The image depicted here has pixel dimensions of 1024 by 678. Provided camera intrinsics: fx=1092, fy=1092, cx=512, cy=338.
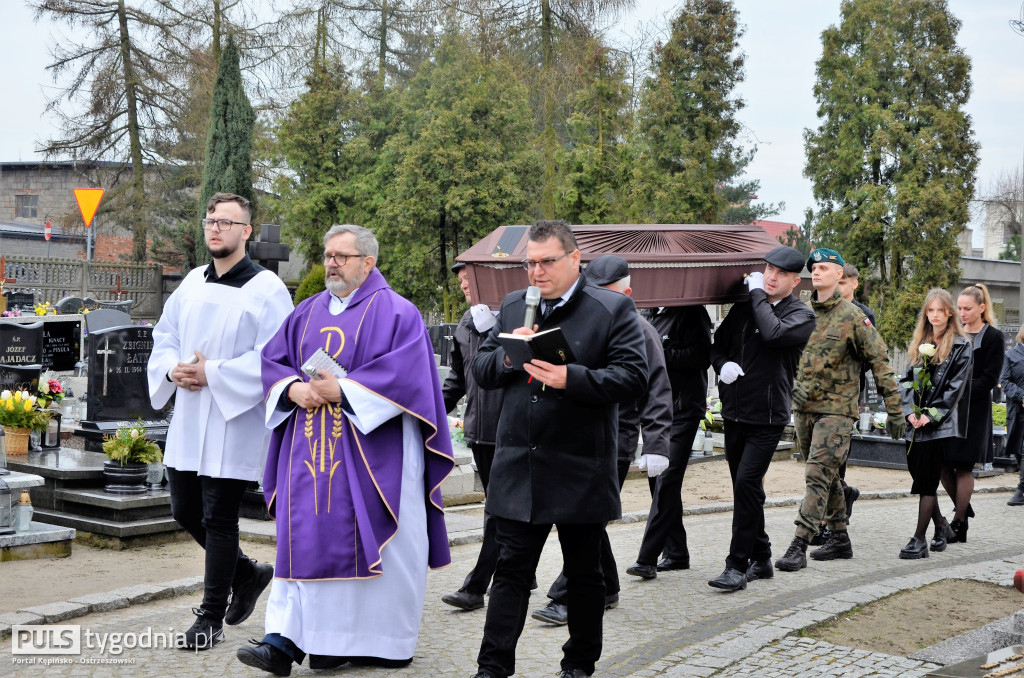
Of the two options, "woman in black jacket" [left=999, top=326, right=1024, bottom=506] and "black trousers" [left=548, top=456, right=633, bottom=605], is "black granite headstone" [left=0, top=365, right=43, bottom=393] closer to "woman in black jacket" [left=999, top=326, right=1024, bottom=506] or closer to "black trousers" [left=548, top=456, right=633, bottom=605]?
"black trousers" [left=548, top=456, right=633, bottom=605]

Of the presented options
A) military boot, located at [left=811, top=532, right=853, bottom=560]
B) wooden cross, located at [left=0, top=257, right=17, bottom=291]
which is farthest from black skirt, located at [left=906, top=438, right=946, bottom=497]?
wooden cross, located at [left=0, top=257, right=17, bottom=291]

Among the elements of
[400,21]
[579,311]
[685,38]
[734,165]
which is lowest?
[579,311]

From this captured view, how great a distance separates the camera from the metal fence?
29891mm

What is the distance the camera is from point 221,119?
99.3 feet

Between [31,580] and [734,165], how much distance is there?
70.9ft

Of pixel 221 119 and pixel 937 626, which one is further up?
pixel 221 119

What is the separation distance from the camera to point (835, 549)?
7.61 meters

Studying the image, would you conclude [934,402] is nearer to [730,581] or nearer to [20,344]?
[730,581]

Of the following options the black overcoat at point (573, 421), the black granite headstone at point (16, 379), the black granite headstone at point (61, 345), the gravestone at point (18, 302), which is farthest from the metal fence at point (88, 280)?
the black overcoat at point (573, 421)

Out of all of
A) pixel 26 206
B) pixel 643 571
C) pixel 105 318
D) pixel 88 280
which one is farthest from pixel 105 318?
pixel 26 206

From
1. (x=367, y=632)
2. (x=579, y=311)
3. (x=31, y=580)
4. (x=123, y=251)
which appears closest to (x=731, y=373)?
(x=579, y=311)

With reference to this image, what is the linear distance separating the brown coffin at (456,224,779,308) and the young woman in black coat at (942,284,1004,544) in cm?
272

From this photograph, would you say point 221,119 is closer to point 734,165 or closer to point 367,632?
point 734,165

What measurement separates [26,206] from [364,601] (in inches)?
2117
